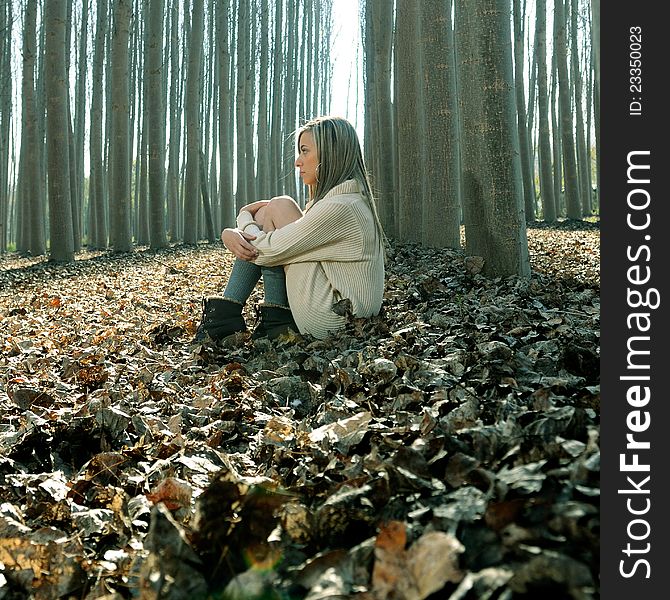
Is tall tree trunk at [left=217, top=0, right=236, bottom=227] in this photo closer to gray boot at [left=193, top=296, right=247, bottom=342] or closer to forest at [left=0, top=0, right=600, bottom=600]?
forest at [left=0, top=0, right=600, bottom=600]

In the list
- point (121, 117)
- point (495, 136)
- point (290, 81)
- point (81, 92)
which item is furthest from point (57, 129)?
point (290, 81)

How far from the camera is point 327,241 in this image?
11.3 feet

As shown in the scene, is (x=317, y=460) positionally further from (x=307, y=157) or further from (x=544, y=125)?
(x=544, y=125)

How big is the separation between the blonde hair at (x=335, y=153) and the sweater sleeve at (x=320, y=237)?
6.5 inches

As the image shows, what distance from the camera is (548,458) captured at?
4.09 feet

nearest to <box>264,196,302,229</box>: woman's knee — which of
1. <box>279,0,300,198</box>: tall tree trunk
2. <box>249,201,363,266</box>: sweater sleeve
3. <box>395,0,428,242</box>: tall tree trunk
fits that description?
<box>249,201,363,266</box>: sweater sleeve

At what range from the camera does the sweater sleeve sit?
3379mm

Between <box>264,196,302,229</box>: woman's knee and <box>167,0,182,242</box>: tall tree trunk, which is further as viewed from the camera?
<box>167,0,182,242</box>: tall tree trunk

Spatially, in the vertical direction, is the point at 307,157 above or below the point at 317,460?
above

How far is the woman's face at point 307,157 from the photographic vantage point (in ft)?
11.5

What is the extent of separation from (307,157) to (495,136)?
74.0 inches

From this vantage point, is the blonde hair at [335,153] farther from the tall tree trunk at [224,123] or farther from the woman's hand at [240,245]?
the tall tree trunk at [224,123]

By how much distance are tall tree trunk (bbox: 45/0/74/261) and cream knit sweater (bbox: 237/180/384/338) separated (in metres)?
7.48

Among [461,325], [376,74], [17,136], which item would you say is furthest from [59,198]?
[17,136]
